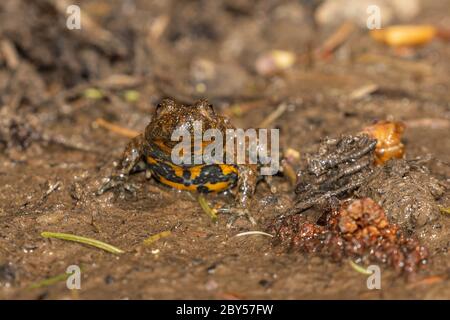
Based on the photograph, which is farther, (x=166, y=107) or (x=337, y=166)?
(x=337, y=166)

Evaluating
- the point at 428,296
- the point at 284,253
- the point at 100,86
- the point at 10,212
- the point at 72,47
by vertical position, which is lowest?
the point at 428,296

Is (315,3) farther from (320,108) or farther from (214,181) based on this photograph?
(214,181)

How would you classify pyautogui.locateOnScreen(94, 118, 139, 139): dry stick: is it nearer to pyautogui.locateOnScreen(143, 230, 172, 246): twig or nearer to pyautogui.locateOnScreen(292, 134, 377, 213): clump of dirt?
pyautogui.locateOnScreen(143, 230, 172, 246): twig

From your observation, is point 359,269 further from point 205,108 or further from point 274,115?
point 274,115

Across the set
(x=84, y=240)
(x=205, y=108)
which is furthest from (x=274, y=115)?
(x=84, y=240)

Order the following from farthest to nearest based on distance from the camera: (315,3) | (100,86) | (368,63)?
(315,3)
(368,63)
(100,86)

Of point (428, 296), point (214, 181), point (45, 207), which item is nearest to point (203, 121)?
point (214, 181)

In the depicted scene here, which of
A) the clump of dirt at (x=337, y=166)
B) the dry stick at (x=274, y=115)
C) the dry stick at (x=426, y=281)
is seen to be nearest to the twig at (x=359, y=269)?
the dry stick at (x=426, y=281)
